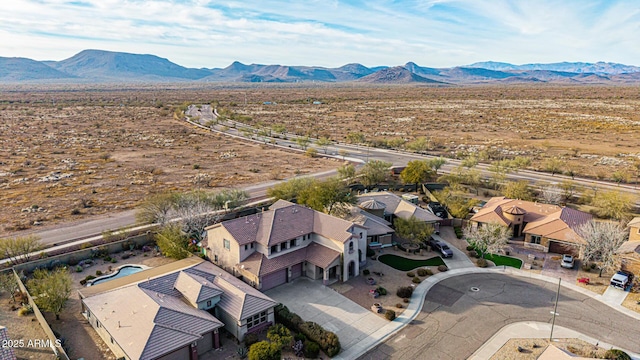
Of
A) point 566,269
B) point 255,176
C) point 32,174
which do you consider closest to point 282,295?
point 566,269

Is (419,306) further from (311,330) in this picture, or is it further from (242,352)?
(242,352)

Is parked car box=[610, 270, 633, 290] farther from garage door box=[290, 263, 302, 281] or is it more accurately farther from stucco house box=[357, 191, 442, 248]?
garage door box=[290, 263, 302, 281]

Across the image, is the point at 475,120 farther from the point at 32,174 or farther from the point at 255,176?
the point at 32,174

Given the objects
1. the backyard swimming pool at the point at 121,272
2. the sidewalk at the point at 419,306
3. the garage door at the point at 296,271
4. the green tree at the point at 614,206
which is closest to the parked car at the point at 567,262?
the sidewalk at the point at 419,306

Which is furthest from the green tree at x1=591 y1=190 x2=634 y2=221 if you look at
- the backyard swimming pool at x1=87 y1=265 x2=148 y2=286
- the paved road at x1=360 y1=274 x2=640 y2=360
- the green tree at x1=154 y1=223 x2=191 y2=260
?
the backyard swimming pool at x1=87 y1=265 x2=148 y2=286

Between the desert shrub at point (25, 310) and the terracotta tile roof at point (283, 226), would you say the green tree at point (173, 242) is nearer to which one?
the terracotta tile roof at point (283, 226)

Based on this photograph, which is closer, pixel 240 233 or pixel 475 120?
pixel 240 233

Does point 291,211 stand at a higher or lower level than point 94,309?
higher
